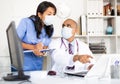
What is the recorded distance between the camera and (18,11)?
153 inches

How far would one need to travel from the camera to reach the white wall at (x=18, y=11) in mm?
3834

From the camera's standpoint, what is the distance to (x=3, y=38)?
3.83 meters

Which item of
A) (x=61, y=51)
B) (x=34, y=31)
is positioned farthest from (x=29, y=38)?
Answer: (x=61, y=51)

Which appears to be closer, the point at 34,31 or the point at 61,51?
the point at 34,31

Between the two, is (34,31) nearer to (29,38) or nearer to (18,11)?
(29,38)

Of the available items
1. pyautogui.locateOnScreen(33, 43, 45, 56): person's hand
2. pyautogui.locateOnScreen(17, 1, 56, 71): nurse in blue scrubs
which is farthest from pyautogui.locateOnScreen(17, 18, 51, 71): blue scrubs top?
pyautogui.locateOnScreen(33, 43, 45, 56): person's hand

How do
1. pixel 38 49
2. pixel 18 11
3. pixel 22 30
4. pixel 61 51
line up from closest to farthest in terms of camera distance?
pixel 38 49 < pixel 22 30 < pixel 61 51 < pixel 18 11

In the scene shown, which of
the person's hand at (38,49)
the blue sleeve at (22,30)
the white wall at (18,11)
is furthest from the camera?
the white wall at (18,11)

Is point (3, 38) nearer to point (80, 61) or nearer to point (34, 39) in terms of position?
point (34, 39)

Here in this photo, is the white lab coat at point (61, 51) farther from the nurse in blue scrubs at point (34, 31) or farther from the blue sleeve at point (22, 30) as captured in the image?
the blue sleeve at point (22, 30)

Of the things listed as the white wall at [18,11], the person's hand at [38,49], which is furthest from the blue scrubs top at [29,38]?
the white wall at [18,11]

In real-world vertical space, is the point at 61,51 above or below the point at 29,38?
below

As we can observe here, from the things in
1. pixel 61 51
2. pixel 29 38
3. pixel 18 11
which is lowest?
pixel 61 51

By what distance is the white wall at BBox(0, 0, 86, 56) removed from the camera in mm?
3834
